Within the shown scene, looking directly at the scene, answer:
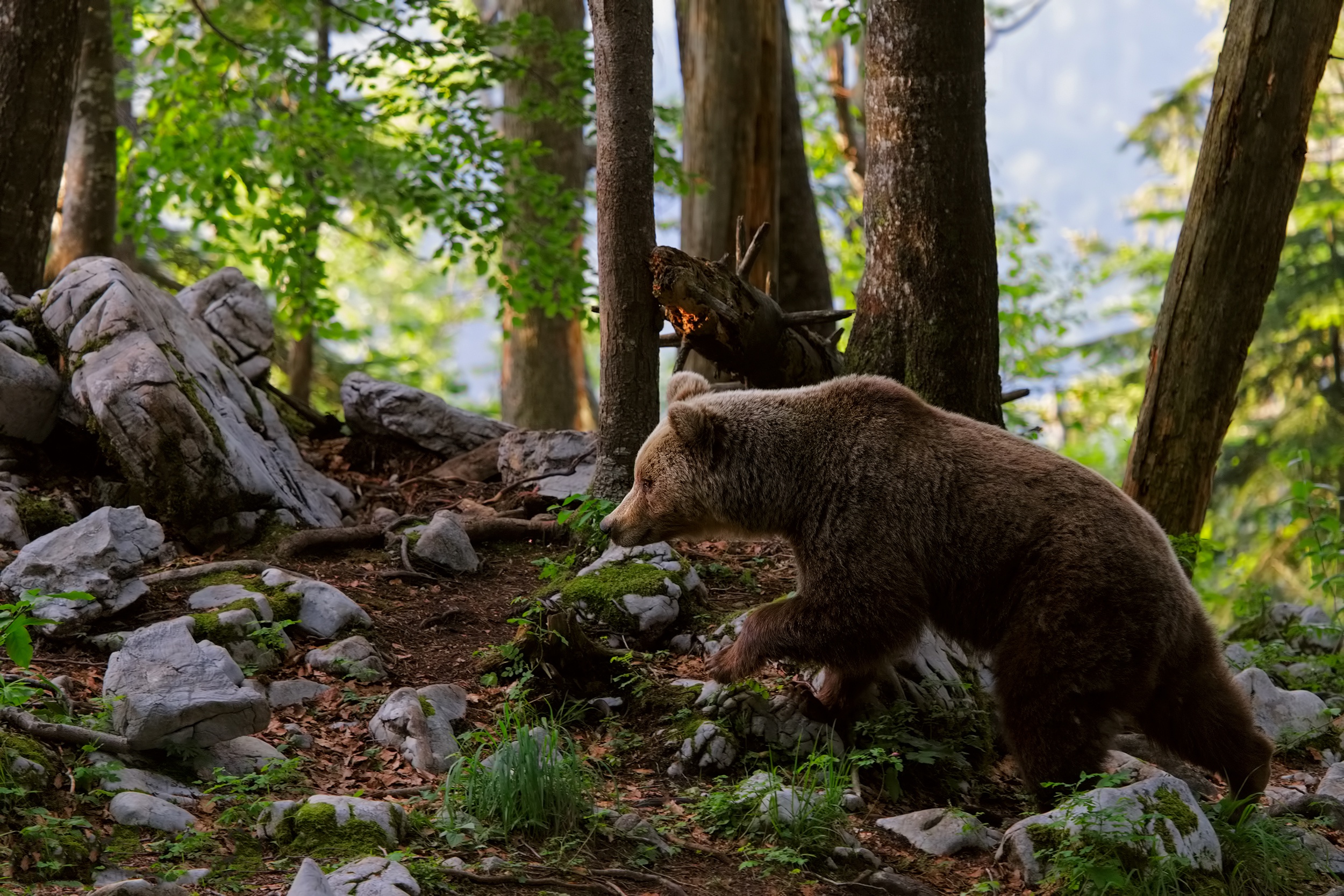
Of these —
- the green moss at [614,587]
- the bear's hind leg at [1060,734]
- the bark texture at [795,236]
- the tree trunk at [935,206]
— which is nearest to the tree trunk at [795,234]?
the bark texture at [795,236]

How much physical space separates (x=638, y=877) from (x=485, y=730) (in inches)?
53.4

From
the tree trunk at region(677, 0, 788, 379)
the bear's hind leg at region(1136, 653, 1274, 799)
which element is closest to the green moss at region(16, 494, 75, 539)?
the bear's hind leg at region(1136, 653, 1274, 799)

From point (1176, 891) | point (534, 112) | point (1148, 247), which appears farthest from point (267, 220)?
point (1148, 247)

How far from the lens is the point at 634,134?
6773mm

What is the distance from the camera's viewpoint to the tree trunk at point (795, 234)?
12.2 metres

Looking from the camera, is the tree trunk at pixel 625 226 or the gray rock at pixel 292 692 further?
the tree trunk at pixel 625 226

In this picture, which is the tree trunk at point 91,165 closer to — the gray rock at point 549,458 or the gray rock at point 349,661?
the gray rock at point 549,458

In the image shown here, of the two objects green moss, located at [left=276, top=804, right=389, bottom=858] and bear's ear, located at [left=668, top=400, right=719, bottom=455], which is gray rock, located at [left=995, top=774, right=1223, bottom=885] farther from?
green moss, located at [left=276, top=804, right=389, bottom=858]

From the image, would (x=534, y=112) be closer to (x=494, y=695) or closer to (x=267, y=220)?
(x=267, y=220)

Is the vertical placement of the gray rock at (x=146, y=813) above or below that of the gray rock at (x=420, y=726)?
above

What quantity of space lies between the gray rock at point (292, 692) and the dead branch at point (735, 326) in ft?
9.75

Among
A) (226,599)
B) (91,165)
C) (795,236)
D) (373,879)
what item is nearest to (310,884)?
(373,879)

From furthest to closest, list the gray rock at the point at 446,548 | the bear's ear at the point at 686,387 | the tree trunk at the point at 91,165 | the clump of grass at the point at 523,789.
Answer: the tree trunk at the point at 91,165 < the gray rock at the point at 446,548 < the bear's ear at the point at 686,387 < the clump of grass at the point at 523,789

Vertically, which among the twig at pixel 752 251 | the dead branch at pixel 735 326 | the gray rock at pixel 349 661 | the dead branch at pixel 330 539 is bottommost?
the gray rock at pixel 349 661
